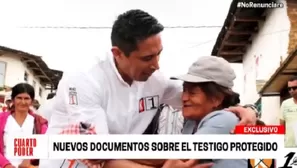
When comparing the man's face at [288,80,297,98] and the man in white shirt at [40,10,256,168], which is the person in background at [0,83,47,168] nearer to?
the man in white shirt at [40,10,256,168]

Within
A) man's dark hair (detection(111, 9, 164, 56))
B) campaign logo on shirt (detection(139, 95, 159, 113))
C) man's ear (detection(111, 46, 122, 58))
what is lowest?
campaign logo on shirt (detection(139, 95, 159, 113))

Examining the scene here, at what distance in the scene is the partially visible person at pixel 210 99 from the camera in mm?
1918

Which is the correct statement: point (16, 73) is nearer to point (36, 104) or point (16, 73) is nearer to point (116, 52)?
point (36, 104)

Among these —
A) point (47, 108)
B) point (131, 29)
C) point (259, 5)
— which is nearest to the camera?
point (131, 29)

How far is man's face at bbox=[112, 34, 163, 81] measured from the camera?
1.89 m

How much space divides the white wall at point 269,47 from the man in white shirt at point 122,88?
0.28 metres

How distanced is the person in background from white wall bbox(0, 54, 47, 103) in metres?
0.02

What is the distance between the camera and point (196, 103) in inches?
77.1

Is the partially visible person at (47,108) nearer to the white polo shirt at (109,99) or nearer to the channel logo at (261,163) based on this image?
the white polo shirt at (109,99)

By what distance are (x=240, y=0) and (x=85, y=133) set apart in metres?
0.75

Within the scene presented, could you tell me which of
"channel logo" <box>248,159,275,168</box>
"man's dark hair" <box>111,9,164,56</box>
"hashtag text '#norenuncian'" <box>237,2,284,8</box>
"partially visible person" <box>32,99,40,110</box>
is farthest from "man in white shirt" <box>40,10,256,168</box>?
"hashtag text '#norenuncian'" <box>237,2,284,8</box>

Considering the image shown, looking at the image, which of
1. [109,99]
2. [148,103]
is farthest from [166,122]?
[109,99]

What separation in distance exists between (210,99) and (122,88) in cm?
28

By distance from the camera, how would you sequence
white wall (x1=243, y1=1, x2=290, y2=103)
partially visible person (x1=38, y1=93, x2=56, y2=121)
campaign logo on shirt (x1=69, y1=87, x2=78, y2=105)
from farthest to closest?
white wall (x1=243, y1=1, x2=290, y2=103)
partially visible person (x1=38, y1=93, x2=56, y2=121)
campaign logo on shirt (x1=69, y1=87, x2=78, y2=105)
